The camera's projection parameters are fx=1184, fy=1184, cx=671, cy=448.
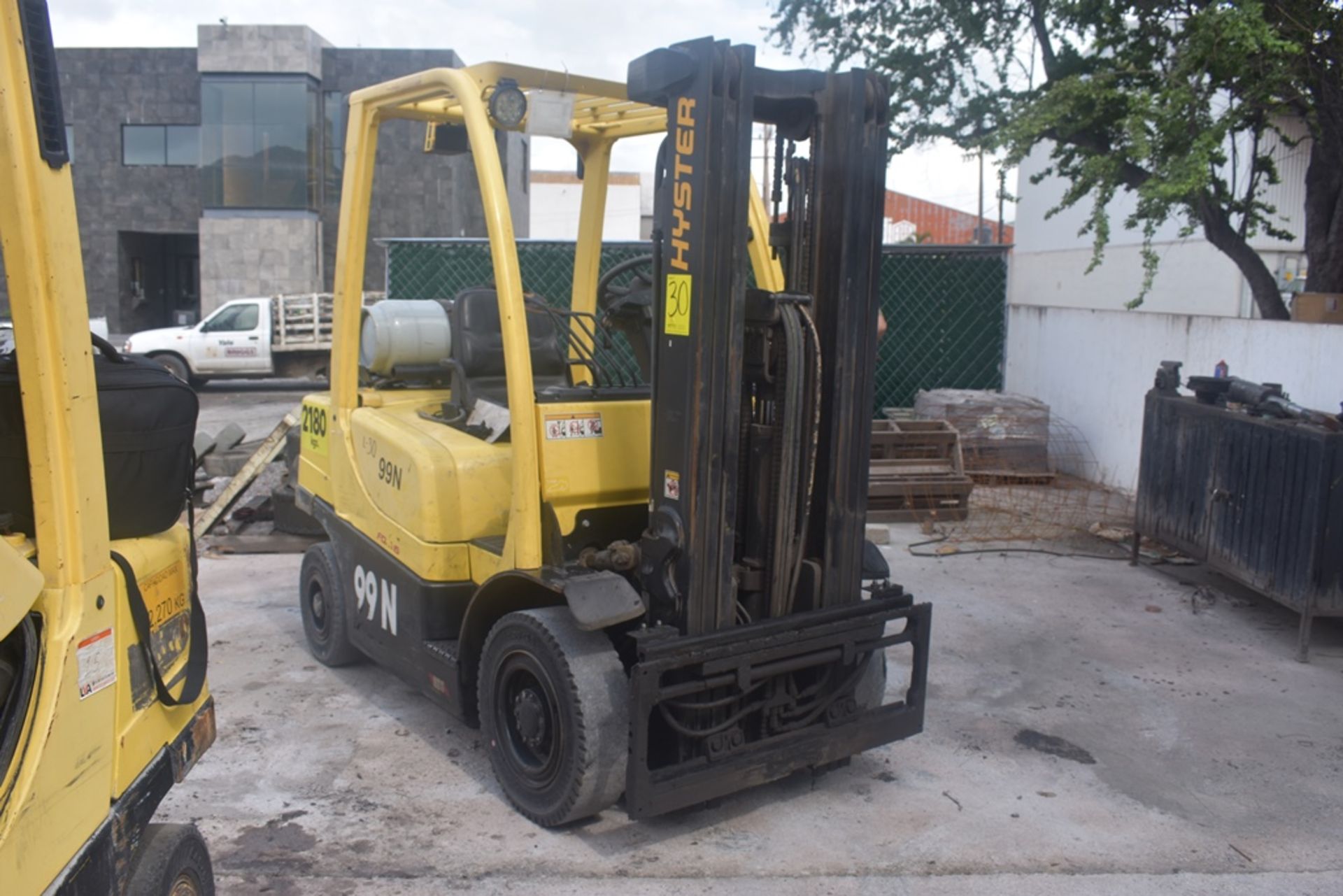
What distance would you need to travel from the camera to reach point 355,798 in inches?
183

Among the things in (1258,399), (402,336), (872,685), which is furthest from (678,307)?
(1258,399)

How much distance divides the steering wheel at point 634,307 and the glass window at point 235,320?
55.0ft

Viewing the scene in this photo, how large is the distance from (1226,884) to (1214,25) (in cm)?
766

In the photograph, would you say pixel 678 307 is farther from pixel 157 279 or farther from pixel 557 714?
pixel 157 279

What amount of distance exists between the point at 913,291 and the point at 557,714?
415 inches

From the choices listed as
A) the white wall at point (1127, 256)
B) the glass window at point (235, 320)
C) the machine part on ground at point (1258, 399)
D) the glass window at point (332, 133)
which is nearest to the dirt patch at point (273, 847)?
the machine part on ground at point (1258, 399)

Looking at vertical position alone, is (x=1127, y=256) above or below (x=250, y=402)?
above

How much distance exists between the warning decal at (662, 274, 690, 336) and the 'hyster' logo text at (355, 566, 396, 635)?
1.91 m

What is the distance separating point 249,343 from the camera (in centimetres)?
2048

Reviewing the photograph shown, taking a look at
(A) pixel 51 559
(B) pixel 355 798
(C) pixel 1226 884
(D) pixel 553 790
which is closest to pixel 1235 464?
(C) pixel 1226 884

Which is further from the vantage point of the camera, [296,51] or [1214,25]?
[296,51]

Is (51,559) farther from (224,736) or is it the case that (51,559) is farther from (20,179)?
(224,736)

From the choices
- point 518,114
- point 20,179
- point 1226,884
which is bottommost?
point 1226,884

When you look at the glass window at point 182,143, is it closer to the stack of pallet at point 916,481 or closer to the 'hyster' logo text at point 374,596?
the stack of pallet at point 916,481
